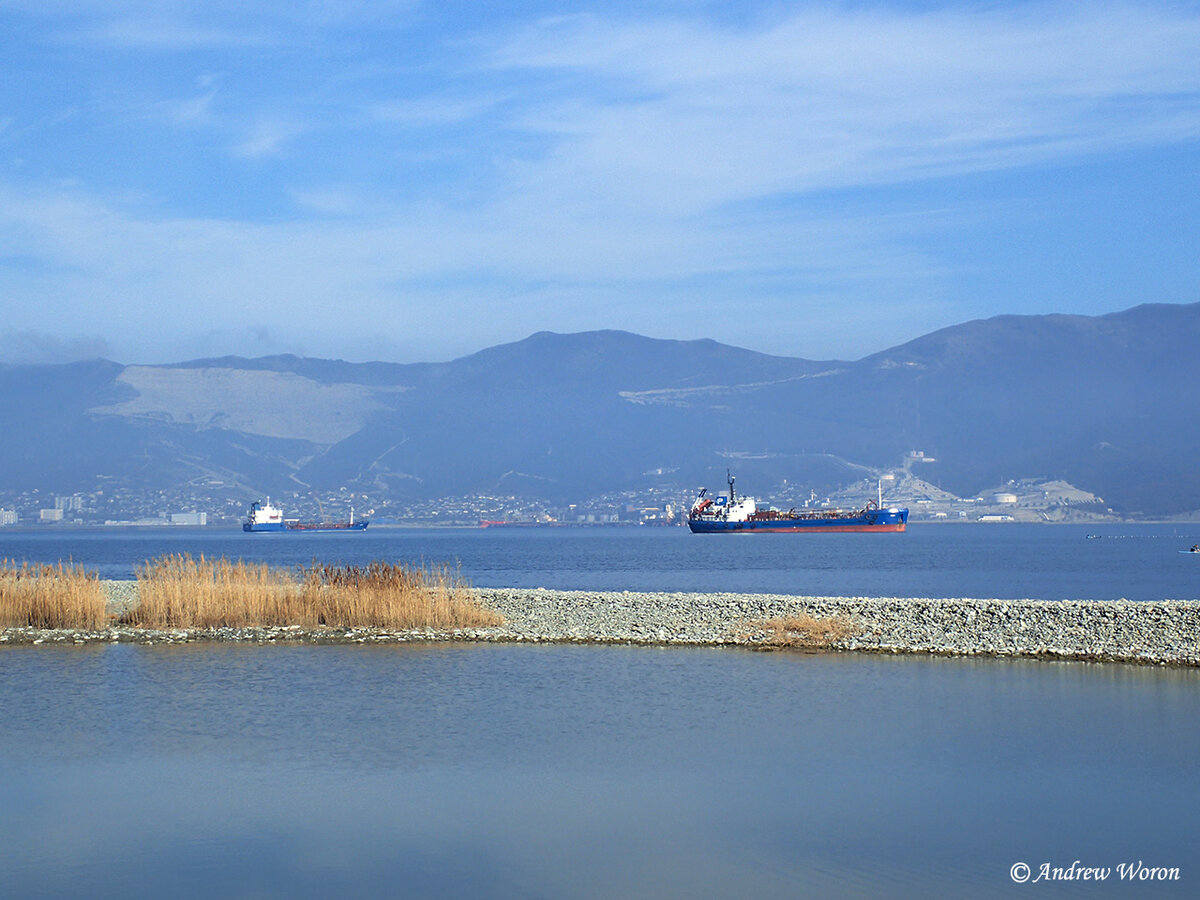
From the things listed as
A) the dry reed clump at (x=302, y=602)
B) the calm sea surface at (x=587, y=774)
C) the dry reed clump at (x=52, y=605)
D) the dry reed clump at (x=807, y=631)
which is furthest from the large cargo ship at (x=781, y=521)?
the calm sea surface at (x=587, y=774)

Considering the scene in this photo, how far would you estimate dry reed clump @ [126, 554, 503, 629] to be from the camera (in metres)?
27.0

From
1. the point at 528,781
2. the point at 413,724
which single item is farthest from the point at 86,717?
the point at 528,781

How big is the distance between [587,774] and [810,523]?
144256 millimetres

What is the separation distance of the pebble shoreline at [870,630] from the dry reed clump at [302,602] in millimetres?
463

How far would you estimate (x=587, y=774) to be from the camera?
45.9 feet

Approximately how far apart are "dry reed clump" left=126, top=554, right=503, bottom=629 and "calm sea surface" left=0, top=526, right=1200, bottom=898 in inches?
137

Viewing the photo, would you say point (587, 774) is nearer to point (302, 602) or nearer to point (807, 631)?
point (807, 631)

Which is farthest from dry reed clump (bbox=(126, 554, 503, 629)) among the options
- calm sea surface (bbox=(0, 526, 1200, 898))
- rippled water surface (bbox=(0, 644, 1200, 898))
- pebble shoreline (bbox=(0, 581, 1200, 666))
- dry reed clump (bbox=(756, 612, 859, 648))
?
dry reed clump (bbox=(756, 612, 859, 648))

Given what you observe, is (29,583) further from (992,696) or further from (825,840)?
(825,840)

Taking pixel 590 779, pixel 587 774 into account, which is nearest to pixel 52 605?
pixel 587 774

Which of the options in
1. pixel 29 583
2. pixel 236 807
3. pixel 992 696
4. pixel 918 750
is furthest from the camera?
pixel 29 583

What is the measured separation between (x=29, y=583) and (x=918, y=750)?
1972 cm

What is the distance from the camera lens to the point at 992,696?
738 inches

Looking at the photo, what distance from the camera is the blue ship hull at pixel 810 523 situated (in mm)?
151500
